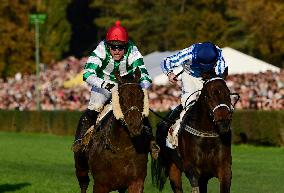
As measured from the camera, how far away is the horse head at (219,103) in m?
10.4

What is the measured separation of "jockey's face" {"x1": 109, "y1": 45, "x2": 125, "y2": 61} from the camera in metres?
10.0

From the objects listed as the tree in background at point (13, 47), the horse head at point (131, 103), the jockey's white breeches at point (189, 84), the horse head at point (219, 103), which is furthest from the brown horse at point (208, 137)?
the tree in background at point (13, 47)

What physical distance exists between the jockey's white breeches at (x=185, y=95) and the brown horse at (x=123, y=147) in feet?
6.59

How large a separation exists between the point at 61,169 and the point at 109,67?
35.9 feet

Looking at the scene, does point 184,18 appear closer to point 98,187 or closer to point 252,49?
point 252,49

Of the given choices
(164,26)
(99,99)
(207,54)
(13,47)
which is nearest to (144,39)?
(164,26)

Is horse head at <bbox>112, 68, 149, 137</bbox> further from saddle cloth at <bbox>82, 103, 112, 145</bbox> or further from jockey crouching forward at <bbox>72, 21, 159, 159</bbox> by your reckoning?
saddle cloth at <bbox>82, 103, 112, 145</bbox>

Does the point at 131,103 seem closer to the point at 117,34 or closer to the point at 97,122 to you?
the point at 117,34

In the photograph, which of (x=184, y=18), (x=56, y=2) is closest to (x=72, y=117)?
(x=184, y=18)

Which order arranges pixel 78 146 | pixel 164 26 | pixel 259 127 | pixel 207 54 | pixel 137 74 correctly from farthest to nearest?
1. pixel 164 26
2. pixel 259 127
3. pixel 207 54
4. pixel 78 146
5. pixel 137 74

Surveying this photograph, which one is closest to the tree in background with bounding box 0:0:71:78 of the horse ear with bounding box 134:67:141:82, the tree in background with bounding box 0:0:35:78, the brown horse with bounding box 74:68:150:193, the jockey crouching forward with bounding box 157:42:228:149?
the tree in background with bounding box 0:0:35:78

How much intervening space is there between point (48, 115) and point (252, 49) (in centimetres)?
Answer: 1637

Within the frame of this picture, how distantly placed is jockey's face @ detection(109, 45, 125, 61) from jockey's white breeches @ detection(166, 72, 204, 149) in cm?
172

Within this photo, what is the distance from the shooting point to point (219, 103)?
10.5 meters
